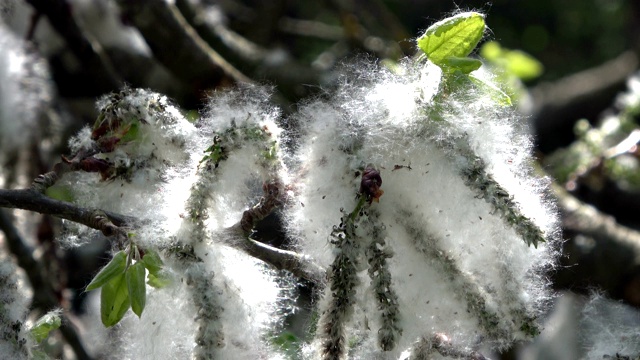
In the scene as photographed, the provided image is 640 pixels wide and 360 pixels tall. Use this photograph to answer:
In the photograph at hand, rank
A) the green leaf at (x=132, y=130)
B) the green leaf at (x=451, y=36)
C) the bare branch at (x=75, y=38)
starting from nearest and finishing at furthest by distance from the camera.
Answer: the green leaf at (x=451, y=36) < the green leaf at (x=132, y=130) < the bare branch at (x=75, y=38)

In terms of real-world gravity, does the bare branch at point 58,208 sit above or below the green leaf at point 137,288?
above

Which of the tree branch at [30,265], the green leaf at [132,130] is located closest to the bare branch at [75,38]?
the tree branch at [30,265]

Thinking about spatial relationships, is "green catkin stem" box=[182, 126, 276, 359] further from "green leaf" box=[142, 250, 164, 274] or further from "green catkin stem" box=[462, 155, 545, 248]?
"green catkin stem" box=[462, 155, 545, 248]

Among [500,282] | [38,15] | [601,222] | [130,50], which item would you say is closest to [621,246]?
[601,222]

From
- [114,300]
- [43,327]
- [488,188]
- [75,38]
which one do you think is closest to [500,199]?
[488,188]

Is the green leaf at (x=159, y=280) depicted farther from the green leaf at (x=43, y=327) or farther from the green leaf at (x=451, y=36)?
the green leaf at (x=451, y=36)

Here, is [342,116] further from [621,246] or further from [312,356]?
[621,246]

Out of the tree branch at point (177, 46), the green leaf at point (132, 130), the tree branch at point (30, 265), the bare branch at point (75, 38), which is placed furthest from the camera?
the tree branch at point (177, 46)

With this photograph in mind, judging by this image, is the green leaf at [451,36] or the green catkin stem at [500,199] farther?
the green leaf at [451,36]
